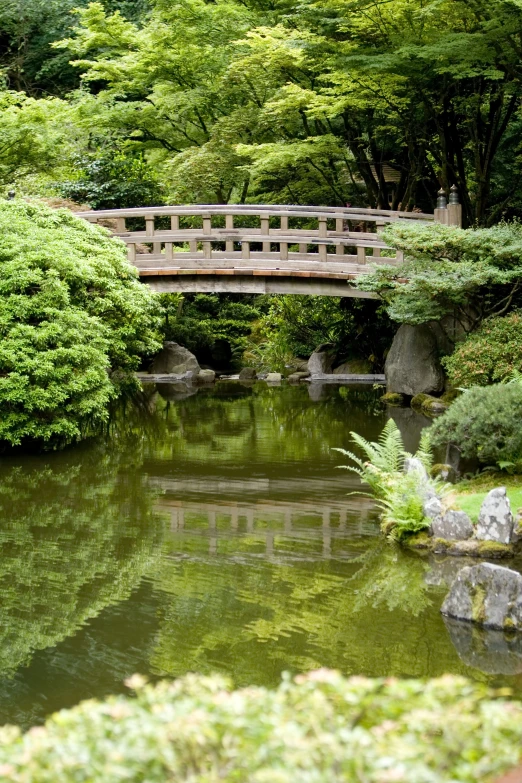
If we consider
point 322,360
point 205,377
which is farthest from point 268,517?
point 205,377

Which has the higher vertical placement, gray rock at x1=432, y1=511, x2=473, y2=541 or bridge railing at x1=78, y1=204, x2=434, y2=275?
bridge railing at x1=78, y1=204, x2=434, y2=275

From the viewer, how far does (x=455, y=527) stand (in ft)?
29.4

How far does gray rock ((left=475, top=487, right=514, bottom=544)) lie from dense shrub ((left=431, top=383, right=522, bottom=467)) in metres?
1.40

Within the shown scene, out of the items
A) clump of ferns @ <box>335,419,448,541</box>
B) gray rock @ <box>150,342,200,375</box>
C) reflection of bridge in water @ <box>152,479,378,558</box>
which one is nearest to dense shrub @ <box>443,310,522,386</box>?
reflection of bridge in water @ <box>152,479,378,558</box>

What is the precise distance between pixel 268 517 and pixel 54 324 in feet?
16.0

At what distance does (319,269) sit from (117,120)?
953 centimetres

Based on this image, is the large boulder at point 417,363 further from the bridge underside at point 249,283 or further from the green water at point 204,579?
the green water at point 204,579

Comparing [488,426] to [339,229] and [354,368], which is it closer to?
[339,229]

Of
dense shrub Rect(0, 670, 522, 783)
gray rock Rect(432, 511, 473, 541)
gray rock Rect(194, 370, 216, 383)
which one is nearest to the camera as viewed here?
dense shrub Rect(0, 670, 522, 783)

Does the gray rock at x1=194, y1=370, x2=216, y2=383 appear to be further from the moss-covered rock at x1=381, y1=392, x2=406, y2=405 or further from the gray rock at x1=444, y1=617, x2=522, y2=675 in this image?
the gray rock at x1=444, y1=617, x2=522, y2=675

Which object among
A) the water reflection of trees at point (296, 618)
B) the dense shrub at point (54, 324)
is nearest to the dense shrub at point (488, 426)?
the water reflection of trees at point (296, 618)

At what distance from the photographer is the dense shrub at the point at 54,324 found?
524 inches

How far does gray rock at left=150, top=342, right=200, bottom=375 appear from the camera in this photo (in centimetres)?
2508

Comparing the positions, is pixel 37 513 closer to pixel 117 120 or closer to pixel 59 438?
pixel 59 438
